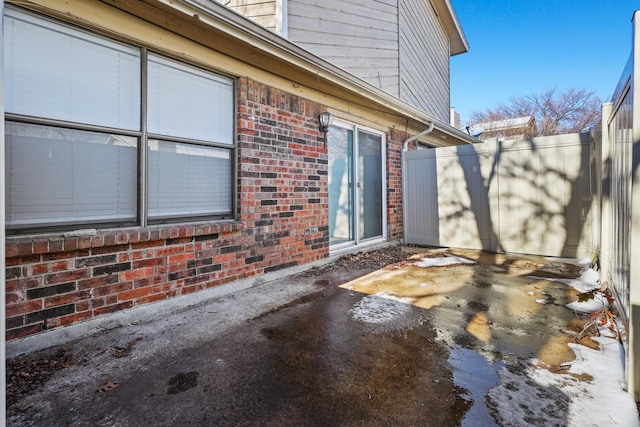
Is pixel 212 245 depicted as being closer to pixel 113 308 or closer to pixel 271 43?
pixel 113 308

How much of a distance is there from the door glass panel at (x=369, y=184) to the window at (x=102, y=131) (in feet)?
8.69

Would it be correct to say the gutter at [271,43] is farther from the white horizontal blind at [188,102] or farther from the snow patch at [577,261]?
the snow patch at [577,261]

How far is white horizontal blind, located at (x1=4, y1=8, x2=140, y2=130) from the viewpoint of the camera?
2.08 meters

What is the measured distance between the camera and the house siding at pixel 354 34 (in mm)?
5359

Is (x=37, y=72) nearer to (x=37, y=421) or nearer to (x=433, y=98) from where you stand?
(x=37, y=421)

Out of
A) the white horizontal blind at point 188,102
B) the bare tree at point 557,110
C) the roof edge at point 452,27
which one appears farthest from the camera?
the bare tree at point 557,110

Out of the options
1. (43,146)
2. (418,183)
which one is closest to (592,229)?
(418,183)

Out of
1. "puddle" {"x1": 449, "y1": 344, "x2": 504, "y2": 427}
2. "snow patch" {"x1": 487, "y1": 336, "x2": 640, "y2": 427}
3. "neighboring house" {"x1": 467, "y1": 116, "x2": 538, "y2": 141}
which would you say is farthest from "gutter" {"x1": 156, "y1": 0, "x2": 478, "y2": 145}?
"neighboring house" {"x1": 467, "y1": 116, "x2": 538, "y2": 141}

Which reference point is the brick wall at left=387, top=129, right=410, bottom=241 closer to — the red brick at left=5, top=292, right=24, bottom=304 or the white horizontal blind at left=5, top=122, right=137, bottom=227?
the white horizontal blind at left=5, top=122, right=137, bottom=227

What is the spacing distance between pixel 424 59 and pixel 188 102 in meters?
7.41

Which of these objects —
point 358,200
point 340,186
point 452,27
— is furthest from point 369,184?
point 452,27

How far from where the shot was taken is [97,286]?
2.38 m

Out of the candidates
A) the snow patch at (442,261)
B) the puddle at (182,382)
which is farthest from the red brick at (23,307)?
the snow patch at (442,261)

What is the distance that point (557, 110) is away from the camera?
17.9 meters
